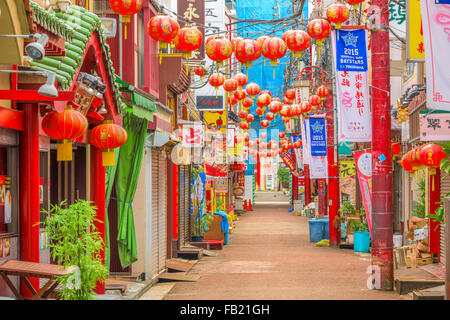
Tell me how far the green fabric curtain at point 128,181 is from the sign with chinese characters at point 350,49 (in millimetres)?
4861

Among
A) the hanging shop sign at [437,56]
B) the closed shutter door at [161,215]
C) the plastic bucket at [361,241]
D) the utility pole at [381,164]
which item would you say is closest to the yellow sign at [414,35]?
the utility pole at [381,164]

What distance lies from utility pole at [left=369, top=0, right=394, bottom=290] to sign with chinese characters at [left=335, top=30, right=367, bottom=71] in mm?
720

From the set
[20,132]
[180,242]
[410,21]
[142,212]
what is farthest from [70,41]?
[180,242]

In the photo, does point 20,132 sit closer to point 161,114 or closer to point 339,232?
point 161,114

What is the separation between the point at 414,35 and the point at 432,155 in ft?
9.51

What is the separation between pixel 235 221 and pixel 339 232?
19371 millimetres

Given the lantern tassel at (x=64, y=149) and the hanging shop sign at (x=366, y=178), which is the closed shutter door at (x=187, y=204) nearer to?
the hanging shop sign at (x=366, y=178)

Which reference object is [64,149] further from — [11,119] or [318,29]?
[318,29]

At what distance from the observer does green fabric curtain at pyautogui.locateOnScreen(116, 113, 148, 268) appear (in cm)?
1472

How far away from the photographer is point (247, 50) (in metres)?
→ 14.1

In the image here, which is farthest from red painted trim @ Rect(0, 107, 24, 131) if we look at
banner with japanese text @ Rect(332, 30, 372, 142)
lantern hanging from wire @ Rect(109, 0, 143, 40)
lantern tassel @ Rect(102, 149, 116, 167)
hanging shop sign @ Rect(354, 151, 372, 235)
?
hanging shop sign @ Rect(354, 151, 372, 235)

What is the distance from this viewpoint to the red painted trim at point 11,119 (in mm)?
8617

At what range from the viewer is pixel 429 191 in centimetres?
1905

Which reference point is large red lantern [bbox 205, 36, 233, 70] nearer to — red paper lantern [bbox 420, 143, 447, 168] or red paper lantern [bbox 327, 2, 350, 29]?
red paper lantern [bbox 327, 2, 350, 29]
